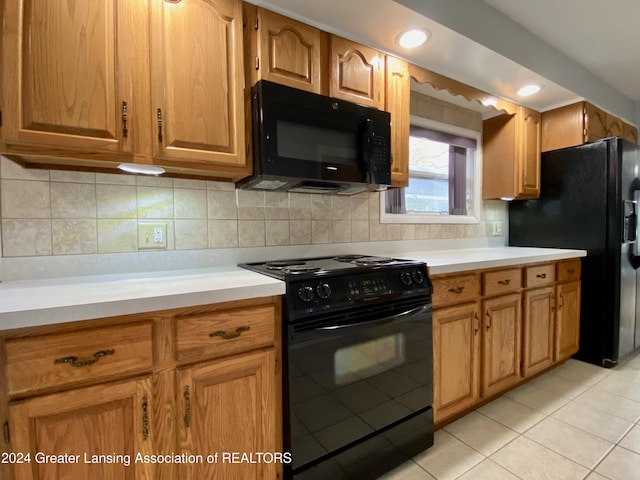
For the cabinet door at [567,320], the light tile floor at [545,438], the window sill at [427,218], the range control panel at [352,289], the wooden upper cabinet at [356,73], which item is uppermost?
the wooden upper cabinet at [356,73]

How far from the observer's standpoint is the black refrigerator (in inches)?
Answer: 90.3

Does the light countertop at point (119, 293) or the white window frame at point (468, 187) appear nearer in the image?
the light countertop at point (119, 293)

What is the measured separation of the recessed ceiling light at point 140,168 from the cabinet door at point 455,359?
146 cm

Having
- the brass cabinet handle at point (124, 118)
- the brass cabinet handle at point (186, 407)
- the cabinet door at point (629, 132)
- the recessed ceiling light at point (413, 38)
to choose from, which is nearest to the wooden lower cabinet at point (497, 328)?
the brass cabinet handle at point (186, 407)

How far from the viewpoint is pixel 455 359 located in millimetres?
1670

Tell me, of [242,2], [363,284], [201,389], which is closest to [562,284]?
[363,284]

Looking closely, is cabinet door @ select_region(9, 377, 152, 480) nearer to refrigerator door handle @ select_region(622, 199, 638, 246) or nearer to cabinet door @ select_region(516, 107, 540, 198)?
cabinet door @ select_region(516, 107, 540, 198)

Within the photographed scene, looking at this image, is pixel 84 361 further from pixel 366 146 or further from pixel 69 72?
pixel 366 146

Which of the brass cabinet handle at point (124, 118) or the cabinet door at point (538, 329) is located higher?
the brass cabinet handle at point (124, 118)

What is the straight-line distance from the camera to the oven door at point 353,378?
3.85 feet

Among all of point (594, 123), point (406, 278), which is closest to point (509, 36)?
point (594, 123)

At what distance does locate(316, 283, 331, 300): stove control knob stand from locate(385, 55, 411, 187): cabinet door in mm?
893

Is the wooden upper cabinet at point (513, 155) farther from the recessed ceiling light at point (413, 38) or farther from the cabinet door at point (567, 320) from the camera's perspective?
the recessed ceiling light at point (413, 38)

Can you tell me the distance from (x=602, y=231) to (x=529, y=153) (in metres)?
0.80
